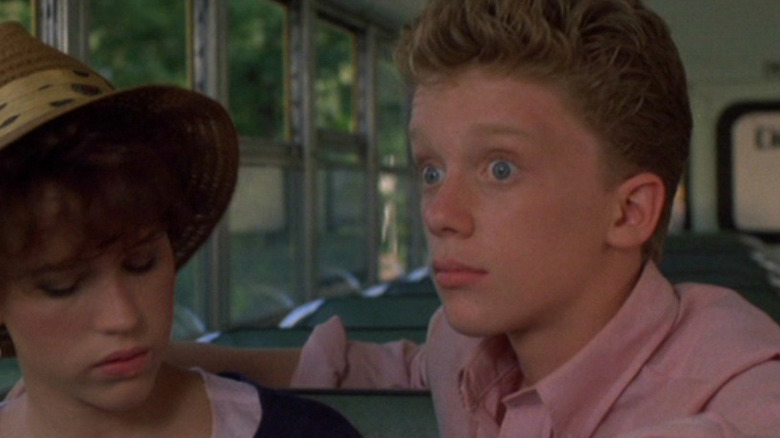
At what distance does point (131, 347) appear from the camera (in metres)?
1.17

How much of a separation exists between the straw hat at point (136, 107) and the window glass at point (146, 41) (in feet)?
7.22

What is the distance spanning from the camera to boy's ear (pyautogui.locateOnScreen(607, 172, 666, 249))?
1.29m

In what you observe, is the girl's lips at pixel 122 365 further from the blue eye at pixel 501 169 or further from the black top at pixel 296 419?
the blue eye at pixel 501 169

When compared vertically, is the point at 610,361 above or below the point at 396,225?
above

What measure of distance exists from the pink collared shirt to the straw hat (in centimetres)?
38

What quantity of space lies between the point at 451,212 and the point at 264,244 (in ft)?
10.1

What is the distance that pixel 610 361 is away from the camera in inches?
50.8

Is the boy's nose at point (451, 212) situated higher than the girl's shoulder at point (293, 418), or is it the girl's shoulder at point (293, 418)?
the boy's nose at point (451, 212)

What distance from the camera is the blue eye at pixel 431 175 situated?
1.26 m

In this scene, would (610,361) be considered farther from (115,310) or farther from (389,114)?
(389,114)

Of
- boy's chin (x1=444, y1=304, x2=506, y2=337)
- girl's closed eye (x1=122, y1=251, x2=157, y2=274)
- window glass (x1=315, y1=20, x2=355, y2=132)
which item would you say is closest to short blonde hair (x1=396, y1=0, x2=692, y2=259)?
boy's chin (x1=444, y1=304, x2=506, y2=337)

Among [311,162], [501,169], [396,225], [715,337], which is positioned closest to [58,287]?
[501,169]

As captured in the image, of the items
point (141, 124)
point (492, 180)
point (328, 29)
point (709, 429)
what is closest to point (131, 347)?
point (141, 124)

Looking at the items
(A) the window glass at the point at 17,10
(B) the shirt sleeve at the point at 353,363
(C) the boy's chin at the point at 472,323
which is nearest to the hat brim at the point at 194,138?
(C) the boy's chin at the point at 472,323
